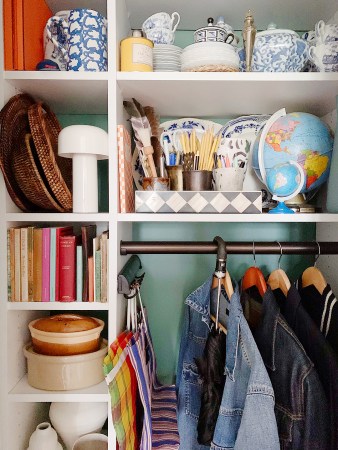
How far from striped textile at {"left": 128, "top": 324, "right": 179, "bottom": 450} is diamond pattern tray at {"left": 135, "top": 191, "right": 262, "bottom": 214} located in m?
0.38

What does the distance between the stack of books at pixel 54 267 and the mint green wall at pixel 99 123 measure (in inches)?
13.0

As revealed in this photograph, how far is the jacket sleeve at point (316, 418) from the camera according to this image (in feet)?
2.62

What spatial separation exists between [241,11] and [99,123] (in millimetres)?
598

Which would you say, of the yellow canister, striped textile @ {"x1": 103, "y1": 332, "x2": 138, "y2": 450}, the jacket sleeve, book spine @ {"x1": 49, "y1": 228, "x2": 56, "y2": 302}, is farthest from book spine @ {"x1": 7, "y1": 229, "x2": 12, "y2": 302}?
the jacket sleeve

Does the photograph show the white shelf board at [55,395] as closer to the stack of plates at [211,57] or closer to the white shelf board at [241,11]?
the stack of plates at [211,57]

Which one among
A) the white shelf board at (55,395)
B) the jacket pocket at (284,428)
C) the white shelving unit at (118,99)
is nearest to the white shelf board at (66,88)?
the white shelving unit at (118,99)

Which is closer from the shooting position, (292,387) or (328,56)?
(292,387)

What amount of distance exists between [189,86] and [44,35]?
465 mm

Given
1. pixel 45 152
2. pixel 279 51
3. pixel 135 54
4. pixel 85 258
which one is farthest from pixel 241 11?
pixel 85 258

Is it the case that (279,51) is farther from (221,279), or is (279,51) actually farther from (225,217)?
(221,279)

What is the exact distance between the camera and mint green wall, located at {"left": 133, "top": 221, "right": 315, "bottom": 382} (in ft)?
4.27

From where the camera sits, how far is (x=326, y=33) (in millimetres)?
972

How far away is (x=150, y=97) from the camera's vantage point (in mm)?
1106

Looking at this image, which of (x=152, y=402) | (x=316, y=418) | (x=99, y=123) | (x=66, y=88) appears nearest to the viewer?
(x=316, y=418)
